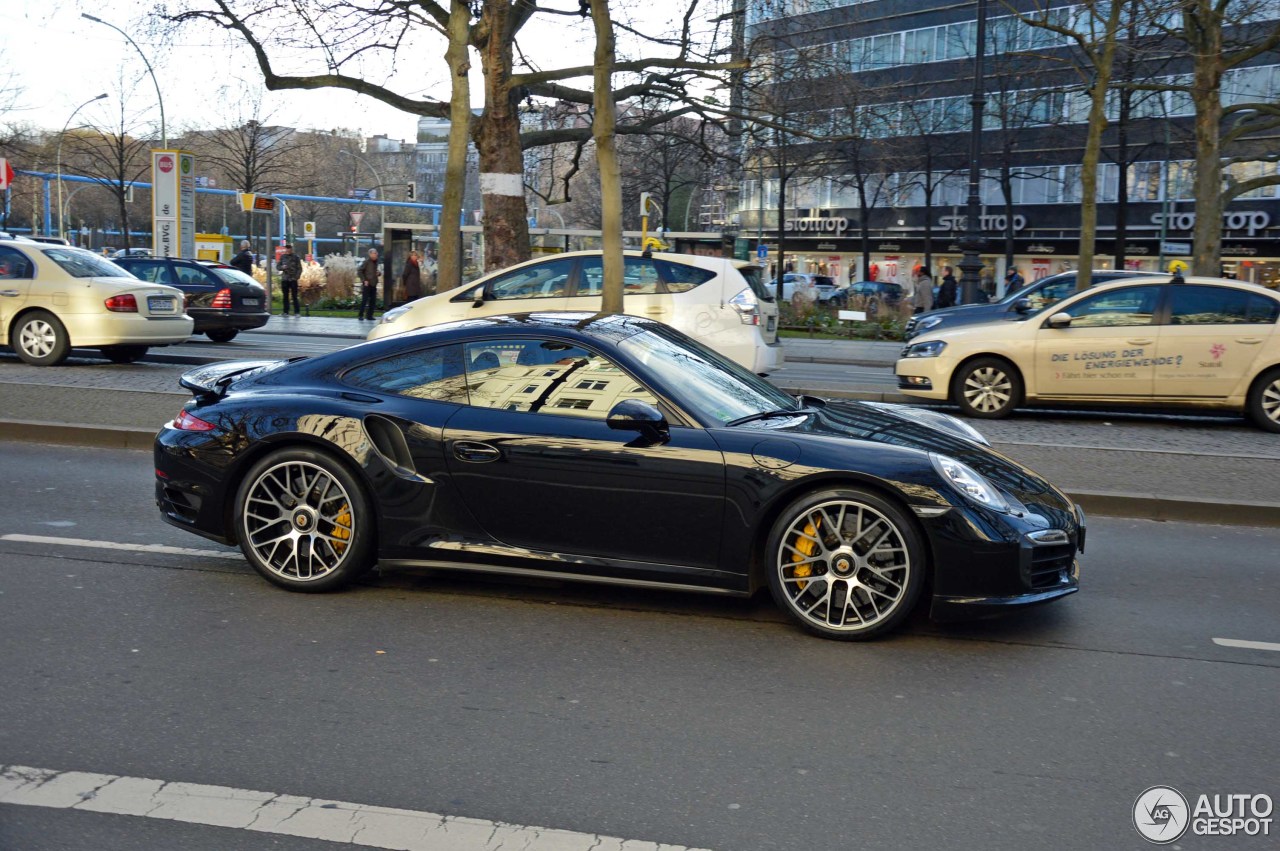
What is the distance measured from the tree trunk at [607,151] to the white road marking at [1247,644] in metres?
8.01

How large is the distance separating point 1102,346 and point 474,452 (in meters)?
8.96

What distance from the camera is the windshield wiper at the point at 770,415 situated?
224 inches

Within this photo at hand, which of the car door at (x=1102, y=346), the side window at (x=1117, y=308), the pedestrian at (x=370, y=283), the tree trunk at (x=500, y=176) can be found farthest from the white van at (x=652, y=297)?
the pedestrian at (x=370, y=283)

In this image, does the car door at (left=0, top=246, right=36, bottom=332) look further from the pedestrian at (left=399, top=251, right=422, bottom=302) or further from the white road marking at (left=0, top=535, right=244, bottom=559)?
the pedestrian at (left=399, top=251, right=422, bottom=302)

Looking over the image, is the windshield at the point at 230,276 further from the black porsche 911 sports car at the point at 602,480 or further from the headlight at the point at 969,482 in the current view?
the headlight at the point at 969,482

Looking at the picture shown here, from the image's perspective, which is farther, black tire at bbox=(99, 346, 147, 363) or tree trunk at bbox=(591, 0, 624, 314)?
black tire at bbox=(99, 346, 147, 363)

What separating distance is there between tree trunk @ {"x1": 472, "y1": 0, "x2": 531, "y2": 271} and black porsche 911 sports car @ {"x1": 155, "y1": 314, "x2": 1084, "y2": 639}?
567 inches

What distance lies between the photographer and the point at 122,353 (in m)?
16.7

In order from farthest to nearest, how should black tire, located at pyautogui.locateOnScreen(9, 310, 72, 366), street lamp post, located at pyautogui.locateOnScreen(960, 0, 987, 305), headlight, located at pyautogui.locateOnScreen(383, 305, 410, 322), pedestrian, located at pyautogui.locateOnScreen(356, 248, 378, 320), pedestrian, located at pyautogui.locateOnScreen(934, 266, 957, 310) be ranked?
pedestrian, located at pyautogui.locateOnScreen(356, 248, 378, 320), pedestrian, located at pyautogui.locateOnScreen(934, 266, 957, 310), street lamp post, located at pyautogui.locateOnScreen(960, 0, 987, 305), black tire, located at pyautogui.locateOnScreen(9, 310, 72, 366), headlight, located at pyautogui.locateOnScreen(383, 305, 410, 322)

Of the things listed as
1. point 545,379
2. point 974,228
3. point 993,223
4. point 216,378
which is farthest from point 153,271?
point 993,223

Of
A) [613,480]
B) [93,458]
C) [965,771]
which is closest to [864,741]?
[965,771]

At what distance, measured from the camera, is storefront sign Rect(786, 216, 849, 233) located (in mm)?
66312

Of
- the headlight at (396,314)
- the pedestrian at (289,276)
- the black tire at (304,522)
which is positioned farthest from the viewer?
the pedestrian at (289,276)

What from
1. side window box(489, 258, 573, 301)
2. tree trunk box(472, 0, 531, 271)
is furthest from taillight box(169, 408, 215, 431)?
tree trunk box(472, 0, 531, 271)
